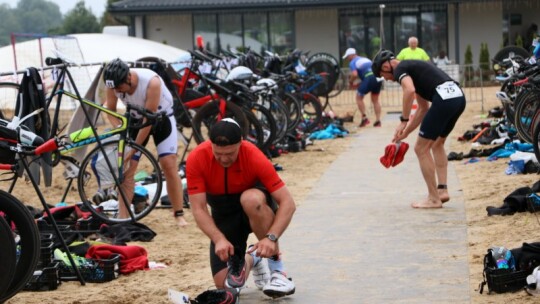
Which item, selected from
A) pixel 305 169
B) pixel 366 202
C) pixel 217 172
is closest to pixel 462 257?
pixel 217 172

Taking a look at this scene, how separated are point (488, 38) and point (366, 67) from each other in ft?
54.2

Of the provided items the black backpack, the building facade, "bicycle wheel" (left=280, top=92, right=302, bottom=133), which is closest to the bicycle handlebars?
the black backpack

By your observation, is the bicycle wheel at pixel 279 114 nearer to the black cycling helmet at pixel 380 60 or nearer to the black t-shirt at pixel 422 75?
the black cycling helmet at pixel 380 60

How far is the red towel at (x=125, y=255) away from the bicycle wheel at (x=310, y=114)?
465 inches

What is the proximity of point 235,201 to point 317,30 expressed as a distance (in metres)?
32.7

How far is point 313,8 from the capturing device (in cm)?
3794

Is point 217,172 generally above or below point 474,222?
above

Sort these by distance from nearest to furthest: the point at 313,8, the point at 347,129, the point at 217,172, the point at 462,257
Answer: the point at 217,172, the point at 462,257, the point at 347,129, the point at 313,8

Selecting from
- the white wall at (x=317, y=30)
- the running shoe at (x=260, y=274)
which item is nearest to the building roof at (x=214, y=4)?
the white wall at (x=317, y=30)

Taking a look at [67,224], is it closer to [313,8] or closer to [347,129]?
[347,129]

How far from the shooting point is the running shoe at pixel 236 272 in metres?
6.86

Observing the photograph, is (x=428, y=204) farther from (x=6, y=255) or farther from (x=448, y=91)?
(x=6, y=255)

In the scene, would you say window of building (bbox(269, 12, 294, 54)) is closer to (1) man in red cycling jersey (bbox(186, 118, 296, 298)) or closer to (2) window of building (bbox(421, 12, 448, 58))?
(2) window of building (bbox(421, 12, 448, 58))

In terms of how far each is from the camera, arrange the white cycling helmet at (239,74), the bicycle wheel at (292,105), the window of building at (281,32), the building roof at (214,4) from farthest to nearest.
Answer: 1. the window of building at (281,32)
2. the building roof at (214,4)
3. the bicycle wheel at (292,105)
4. the white cycling helmet at (239,74)
